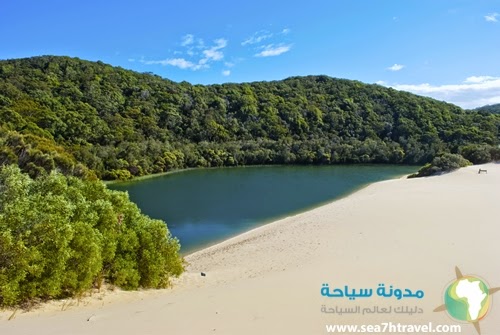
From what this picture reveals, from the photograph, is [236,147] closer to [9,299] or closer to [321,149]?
[321,149]

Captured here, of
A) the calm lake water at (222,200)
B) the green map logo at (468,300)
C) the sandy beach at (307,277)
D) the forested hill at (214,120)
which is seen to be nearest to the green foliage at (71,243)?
the sandy beach at (307,277)

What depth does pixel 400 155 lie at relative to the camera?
299 feet

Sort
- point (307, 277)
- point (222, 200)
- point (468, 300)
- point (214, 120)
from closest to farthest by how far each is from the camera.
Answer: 1. point (468, 300)
2. point (307, 277)
3. point (222, 200)
4. point (214, 120)

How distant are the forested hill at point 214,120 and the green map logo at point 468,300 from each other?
190 ft

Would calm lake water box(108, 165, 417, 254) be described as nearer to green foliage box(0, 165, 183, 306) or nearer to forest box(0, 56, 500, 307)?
forest box(0, 56, 500, 307)

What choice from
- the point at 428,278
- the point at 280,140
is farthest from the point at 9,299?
the point at 280,140

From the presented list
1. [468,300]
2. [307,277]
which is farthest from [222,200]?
[468,300]

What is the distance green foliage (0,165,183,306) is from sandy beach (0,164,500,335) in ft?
2.22

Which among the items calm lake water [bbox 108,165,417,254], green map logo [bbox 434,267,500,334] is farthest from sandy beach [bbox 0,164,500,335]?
calm lake water [bbox 108,165,417,254]

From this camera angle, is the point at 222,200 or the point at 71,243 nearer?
the point at 71,243

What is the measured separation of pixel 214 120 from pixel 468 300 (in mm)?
98144

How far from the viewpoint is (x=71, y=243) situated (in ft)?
35.1

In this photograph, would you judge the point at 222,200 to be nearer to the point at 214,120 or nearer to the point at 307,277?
the point at 307,277

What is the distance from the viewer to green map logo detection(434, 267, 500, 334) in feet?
29.3
